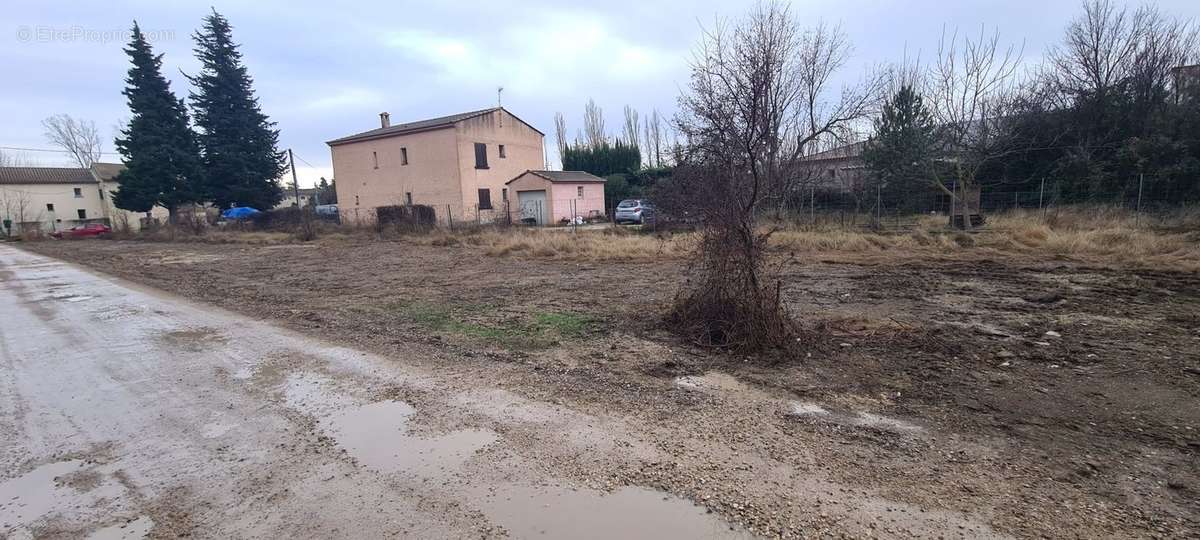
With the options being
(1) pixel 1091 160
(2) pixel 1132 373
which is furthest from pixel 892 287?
(1) pixel 1091 160

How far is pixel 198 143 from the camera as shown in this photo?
116 ft

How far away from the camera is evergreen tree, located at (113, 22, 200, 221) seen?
34312 mm

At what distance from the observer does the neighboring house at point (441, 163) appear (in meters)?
30.8

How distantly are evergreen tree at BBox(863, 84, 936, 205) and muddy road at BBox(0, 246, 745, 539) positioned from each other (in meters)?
20.4

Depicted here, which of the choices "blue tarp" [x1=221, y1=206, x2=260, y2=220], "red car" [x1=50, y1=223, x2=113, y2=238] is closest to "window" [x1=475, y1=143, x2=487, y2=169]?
"blue tarp" [x1=221, y1=206, x2=260, y2=220]

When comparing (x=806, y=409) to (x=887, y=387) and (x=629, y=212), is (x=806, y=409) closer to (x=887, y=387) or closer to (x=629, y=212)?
(x=887, y=387)

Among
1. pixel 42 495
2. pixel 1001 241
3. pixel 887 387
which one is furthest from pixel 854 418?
pixel 1001 241

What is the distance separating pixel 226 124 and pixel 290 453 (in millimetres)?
39793

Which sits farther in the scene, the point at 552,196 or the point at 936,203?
the point at 552,196

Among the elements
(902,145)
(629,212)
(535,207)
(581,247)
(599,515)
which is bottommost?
(599,515)

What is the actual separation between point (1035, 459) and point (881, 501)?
1133 millimetres

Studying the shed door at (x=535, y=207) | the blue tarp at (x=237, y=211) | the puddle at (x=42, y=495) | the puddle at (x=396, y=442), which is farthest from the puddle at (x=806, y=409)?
the blue tarp at (x=237, y=211)

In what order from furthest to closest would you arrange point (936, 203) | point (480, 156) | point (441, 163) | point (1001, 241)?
point (480, 156), point (441, 163), point (936, 203), point (1001, 241)

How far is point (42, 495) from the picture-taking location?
121 inches
